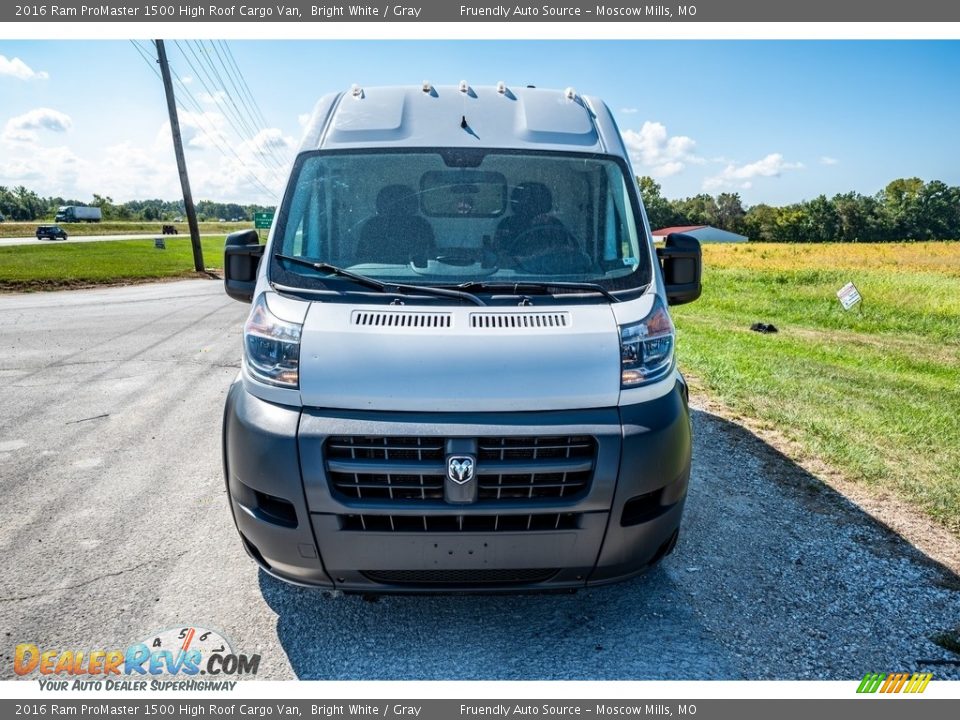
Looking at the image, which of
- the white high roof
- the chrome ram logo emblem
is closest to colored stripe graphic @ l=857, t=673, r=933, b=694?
the chrome ram logo emblem

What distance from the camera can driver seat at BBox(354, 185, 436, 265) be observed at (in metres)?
3.34

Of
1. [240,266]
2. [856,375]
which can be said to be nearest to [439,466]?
[240,266]

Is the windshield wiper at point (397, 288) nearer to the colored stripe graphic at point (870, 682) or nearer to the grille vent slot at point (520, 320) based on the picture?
the grille vent slot at point (520, 320)

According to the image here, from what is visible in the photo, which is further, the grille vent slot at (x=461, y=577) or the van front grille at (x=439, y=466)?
the grille vent slot at (x=461, y=577)

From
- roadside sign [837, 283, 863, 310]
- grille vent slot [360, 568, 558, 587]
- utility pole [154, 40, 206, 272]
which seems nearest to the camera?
grille vent slot [360, 568, 558, 587]

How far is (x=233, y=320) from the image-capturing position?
504 inches

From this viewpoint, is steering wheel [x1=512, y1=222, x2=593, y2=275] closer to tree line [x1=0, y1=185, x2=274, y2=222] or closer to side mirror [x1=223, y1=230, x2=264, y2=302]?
side mirror [x1=223, y1=230, x2=264, y2=302]

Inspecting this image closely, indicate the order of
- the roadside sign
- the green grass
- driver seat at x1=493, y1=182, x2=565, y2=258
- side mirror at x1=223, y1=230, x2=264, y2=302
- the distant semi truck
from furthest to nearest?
the distant semi truck → the green grass → the roadside sign → side mirror at x1=223, y1=230, x2=264, y2=302 → driver seat at x1=493, y1=182, x2=565, y2=258

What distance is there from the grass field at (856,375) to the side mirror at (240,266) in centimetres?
459

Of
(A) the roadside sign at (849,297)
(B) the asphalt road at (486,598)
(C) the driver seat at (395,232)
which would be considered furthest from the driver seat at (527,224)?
(A) the roadside sign at (849,297)

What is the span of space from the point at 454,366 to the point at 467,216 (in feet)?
3.97

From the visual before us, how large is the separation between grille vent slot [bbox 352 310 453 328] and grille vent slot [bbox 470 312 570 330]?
0.13 metres

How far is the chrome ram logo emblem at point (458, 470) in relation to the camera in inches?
102

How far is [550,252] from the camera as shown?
3.43 metres
